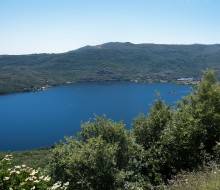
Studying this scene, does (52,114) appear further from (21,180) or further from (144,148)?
(21,180)

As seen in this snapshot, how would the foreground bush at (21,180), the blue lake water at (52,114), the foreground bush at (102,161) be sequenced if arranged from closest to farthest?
the foreground bush at (21,180), the foreground bush at (102,161), the blue lake water at (52,114)

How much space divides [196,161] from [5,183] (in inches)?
499

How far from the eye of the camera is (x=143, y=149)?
19.1 meters

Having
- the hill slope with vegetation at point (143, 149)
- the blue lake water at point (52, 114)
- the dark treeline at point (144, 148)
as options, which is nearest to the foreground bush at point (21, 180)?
the hill slope with vegetation at point (143, 149)

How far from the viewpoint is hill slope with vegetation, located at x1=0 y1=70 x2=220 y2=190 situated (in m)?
15.1

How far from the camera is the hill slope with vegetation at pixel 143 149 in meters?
15.1

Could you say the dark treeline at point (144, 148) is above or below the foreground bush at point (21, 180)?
below

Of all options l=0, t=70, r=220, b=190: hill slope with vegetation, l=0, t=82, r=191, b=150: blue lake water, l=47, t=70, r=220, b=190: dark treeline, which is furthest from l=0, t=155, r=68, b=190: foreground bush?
l=0, t=82, r=191, b=150: blue lake water

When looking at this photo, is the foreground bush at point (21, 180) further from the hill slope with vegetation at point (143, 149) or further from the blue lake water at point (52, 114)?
the blue lake water at point (52, 114)

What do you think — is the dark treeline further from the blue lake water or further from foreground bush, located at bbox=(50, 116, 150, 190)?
the blue lake water

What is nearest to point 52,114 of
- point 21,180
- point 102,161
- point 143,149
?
point 143,149

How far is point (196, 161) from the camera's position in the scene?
16.9m

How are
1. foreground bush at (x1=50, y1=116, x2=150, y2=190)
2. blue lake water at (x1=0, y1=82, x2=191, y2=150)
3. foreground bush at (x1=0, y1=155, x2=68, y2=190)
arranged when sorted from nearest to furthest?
foreground bush at (x1=0, y1=155, x2=68, y2=190) < foreground bush at (x1=50, y1=116, x2=150, y2=190) < blue lake water at (x1=0, y1=82, x2=191, y2=150)

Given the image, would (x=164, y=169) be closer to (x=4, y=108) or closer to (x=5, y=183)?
(x=5, y=183)
